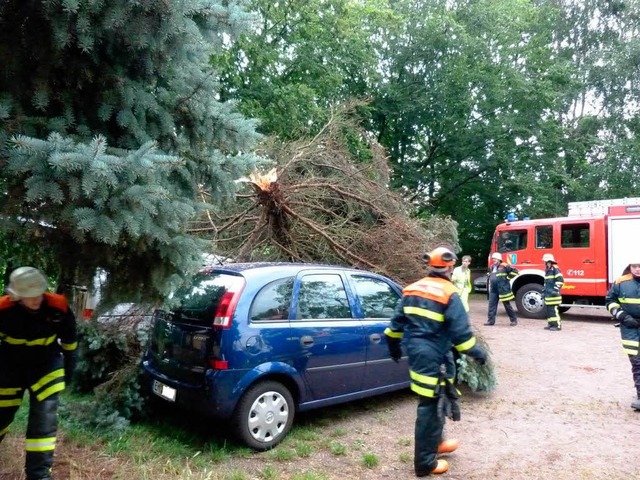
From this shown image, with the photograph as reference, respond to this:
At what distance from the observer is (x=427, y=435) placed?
388 cm

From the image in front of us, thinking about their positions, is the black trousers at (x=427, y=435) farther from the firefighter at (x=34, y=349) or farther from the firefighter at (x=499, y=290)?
the firefighter at (x=499, y=290)

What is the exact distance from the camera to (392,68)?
19281 millimetres

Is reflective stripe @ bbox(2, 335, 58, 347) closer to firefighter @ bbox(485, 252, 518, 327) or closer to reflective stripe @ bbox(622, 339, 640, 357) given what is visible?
reflective stripe @ bbox(622, 339, 640, 357)

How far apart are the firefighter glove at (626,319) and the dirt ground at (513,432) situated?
969mm

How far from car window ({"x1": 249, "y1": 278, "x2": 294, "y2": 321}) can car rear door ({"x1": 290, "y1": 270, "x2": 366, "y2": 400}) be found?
0.09m

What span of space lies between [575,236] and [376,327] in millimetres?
9972

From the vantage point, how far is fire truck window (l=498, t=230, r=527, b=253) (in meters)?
13.9

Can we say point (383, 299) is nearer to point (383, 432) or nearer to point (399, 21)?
point (383, 432)

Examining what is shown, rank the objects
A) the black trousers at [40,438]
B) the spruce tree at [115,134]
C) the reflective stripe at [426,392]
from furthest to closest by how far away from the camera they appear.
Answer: the reflective stripe at [426,392] < the black trousers at [40,438] < the spruce tree at [115,134]

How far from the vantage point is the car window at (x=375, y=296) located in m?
5.26

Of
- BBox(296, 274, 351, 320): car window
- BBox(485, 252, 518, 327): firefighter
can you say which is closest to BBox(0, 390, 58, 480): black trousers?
BBox(296, 274, 351, 320): car window

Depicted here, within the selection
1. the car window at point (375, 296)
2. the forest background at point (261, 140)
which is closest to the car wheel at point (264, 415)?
the forest background at point (261, 140)

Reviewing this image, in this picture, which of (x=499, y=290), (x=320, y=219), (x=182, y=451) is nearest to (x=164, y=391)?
(x=182, y=451)

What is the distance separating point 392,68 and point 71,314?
58.5 feet
